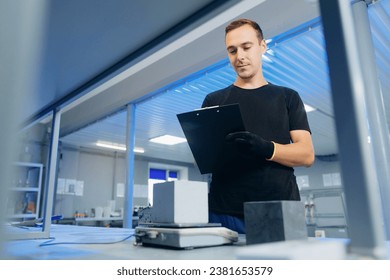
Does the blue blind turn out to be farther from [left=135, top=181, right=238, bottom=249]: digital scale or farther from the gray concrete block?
the gray concrete block

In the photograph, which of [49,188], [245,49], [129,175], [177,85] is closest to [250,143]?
[245,49]

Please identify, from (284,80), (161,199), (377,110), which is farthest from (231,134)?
(284,80)

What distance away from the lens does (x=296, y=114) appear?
1203mm

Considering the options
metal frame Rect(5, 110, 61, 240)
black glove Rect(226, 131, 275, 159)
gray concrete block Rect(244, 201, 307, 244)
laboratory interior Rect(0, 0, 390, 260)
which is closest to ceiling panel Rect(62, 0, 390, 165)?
laboratory interior Rect(0, 0, 390, 260)

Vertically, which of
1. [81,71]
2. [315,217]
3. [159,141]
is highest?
[159,141]

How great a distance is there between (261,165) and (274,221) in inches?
23.4

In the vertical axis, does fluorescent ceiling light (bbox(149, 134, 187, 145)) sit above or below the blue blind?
above

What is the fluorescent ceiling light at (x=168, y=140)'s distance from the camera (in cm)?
591

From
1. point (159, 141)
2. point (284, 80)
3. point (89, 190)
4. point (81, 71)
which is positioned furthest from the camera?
point (89, 190)

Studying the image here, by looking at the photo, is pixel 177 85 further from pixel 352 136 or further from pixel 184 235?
pixel 352 136

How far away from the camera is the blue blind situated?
27.0 ft

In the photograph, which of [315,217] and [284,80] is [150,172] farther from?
[284,80]

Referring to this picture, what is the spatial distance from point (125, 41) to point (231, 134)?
1.47 feet

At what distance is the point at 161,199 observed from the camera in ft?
2.48
